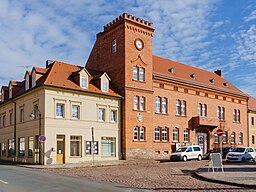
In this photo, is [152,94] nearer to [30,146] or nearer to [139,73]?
[139,73]

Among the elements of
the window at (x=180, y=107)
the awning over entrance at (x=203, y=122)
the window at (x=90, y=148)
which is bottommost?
the window at (x=90, y=148)

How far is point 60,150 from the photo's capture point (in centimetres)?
3319

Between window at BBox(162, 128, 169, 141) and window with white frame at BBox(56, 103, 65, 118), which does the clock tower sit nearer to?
window at BBox(162, 128, 169, 141)

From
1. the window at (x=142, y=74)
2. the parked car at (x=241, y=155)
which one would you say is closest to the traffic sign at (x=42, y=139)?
the window at (x=142, y=74)

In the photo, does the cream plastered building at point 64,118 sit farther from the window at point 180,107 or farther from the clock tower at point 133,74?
the window at point 180,107

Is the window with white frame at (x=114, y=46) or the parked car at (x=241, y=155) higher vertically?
the window with white frame at (x=114, y=46)

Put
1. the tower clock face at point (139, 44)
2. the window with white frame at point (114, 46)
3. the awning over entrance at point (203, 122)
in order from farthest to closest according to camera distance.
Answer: the awning over entrance at point (203, 122)
the window with white frame at point (114, 46)
the tower clock face at point (139, 44)

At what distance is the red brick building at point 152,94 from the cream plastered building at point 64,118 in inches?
82.2

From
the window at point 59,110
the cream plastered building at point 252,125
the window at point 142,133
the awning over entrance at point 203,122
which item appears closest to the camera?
the window at point 59,110

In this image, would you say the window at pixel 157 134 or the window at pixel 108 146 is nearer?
the window at pixel 108 146

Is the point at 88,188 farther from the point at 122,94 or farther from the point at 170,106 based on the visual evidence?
the point at 170,106

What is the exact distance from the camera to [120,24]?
132ft

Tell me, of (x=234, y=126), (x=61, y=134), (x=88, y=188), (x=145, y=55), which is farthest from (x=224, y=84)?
(x=88, y=188)

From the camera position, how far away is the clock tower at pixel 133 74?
127 ft
